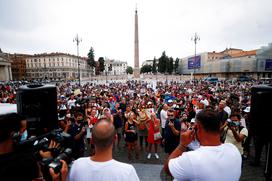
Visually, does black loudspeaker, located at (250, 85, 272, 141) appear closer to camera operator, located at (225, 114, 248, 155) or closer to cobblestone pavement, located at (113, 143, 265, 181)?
camera operator, located at (225, 114, 248, 155)

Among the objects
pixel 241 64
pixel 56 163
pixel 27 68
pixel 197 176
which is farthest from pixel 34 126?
pixel 27 68

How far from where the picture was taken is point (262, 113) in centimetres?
308

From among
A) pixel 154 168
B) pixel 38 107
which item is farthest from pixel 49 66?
pixel 154 168

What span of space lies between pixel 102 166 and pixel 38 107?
13.0ft

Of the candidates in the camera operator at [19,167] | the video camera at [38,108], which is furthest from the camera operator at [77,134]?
the camera operator at [19,167]

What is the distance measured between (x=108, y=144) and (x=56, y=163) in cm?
48

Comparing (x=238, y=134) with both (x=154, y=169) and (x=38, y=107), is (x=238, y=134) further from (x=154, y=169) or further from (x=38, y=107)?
(x=38, y=107)

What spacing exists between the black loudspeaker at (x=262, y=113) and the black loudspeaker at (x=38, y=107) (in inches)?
197

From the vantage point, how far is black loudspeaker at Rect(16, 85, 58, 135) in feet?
14.3

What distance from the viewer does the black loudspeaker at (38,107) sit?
14.3ft

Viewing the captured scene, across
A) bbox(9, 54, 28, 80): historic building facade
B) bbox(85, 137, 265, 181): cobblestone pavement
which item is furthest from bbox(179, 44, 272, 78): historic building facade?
bbox(9, 54, 28, 80): historic building facade

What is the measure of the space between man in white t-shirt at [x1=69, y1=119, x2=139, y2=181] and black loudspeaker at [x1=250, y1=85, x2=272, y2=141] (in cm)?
280

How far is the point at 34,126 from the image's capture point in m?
4.45

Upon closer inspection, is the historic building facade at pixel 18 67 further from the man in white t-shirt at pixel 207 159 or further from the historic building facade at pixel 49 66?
the man in white t-shirt at pixel 207 159
